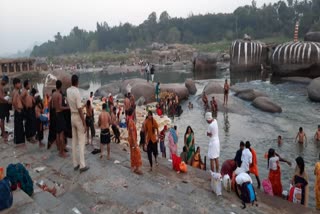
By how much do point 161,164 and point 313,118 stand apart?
12.4 meters

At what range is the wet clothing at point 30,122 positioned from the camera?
371 inches

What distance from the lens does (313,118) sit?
58.5ft

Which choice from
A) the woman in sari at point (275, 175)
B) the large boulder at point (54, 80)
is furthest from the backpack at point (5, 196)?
the large boulder at point (54, 80)

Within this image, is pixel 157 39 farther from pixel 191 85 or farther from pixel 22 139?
pixel 22 139

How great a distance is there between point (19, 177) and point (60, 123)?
7.55 feet

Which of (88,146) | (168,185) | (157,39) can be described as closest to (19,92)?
(88,146)

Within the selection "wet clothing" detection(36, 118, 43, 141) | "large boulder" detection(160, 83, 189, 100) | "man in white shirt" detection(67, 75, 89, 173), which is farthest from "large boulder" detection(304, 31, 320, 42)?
"man in white shirt" detection(67, 75, 89, 173)

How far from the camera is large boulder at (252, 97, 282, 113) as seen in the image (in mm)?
19609

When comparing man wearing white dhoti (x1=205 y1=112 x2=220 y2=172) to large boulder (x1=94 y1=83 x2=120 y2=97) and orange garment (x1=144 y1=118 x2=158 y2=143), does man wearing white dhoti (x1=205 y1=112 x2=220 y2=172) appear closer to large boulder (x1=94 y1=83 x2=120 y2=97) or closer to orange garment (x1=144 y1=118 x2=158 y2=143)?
orange garment (x1=144 y1=118 x2=158 y2=143)

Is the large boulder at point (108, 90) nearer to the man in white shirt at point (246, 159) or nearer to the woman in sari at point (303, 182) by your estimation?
the man in white shirt at point (246, 159)

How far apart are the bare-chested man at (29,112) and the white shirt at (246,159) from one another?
609cm

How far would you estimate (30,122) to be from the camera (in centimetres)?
976

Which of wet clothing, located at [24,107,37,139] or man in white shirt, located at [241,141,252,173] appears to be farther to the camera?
wet clothing, located at [24,107,37,139]

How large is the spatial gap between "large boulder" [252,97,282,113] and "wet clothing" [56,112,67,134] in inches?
567
